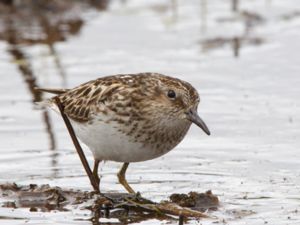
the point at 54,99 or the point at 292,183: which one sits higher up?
the point at 54,99

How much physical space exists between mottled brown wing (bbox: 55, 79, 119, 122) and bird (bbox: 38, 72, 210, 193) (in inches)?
0.5

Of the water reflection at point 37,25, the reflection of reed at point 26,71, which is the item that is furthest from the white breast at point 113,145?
the water reflection at point 37,25

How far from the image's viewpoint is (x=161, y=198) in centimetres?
878

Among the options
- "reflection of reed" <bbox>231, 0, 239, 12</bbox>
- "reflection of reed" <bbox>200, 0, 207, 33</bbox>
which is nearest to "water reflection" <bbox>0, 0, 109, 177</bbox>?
"reflection of reed" <bbox>200, 0, 207, 33</bbox>

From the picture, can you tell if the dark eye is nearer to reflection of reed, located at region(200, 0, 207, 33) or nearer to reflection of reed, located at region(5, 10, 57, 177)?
reflection of reed, located at region(5, 10, 57, 177)

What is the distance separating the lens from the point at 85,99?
903 centimetres

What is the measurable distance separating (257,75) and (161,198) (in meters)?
4.81

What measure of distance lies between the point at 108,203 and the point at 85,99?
1069 millimetres

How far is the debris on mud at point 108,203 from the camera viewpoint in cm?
820

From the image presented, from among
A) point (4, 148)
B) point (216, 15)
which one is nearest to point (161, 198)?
point (4, 148)

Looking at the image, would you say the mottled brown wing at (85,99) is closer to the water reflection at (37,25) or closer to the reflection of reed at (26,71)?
the reflection of reed at (26,71)

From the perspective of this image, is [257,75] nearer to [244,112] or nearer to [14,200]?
[244,112]

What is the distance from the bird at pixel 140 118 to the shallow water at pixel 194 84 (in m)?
0.56

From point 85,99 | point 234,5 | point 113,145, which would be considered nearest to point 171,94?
point 113,145
